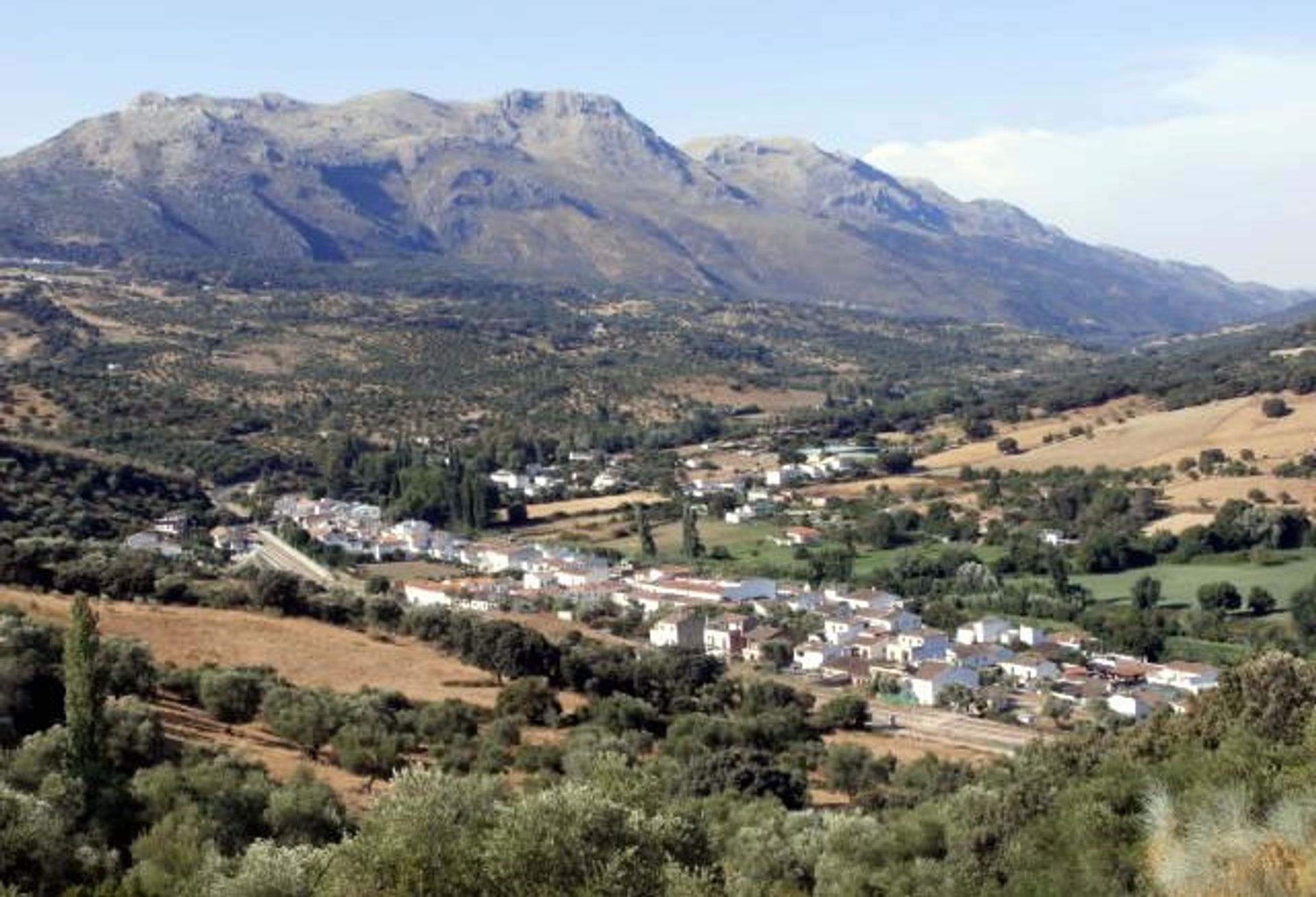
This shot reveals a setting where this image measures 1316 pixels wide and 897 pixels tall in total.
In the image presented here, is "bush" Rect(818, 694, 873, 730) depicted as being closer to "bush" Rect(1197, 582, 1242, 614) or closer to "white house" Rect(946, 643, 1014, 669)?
"white house" Rect(946, 643, 1014, 669)

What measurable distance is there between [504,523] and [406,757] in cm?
5553

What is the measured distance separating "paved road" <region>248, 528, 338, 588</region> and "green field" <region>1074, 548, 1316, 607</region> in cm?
3363

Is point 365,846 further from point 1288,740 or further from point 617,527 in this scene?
point 617,527

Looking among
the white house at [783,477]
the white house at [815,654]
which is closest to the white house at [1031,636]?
the white house at [815,654]

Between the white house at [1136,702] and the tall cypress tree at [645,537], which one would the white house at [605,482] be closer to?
the tall cypress tree at [645,537]

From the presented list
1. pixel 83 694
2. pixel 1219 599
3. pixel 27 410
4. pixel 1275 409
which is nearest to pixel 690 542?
pixel 1219 599

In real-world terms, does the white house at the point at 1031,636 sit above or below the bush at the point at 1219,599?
below

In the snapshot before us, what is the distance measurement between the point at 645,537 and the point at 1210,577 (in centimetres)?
2719

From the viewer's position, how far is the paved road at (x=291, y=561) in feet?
194

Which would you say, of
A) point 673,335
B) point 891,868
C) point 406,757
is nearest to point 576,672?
point 406,757

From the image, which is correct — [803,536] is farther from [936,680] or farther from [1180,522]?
[936,680]

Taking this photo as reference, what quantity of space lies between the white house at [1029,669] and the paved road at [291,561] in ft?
87.6

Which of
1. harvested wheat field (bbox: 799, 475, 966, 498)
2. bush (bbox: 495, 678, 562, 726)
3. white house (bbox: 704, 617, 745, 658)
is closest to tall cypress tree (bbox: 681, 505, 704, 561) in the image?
harvested wheat field (bbox: 799, 475, 966, 498)

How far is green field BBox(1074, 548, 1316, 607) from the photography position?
2229 inches
